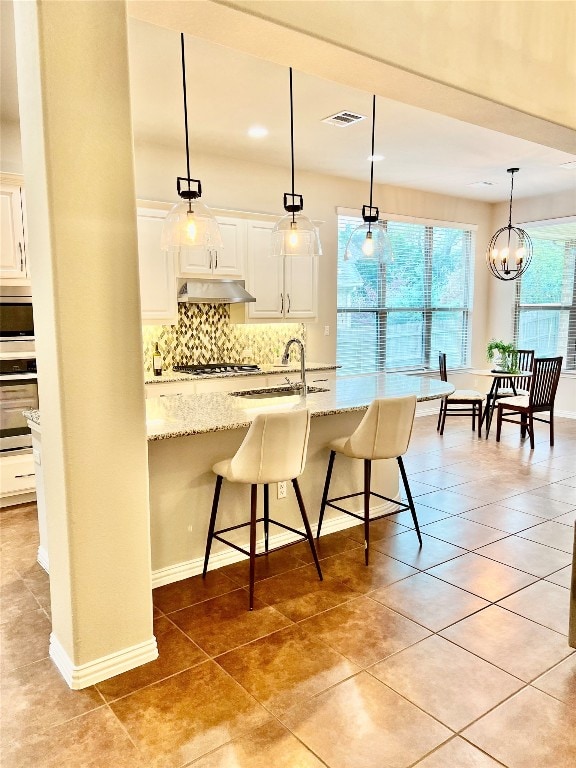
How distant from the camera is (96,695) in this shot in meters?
2.23

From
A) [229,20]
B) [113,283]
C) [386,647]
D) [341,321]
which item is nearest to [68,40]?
[229,20]

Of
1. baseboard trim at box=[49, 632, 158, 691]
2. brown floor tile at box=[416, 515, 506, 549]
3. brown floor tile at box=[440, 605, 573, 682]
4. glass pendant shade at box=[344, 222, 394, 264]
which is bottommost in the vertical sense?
brown floor tile at box=[416, 515, 506, 549]

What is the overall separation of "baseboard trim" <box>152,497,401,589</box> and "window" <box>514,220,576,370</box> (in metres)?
5.35

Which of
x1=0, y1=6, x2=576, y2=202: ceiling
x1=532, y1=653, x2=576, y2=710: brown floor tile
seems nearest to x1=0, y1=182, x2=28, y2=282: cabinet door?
x1=0, y1=6, x2=576, y2=202: ceiling

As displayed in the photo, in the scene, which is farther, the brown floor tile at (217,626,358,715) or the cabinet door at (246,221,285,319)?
the cabinet door at (246,221,285,319)

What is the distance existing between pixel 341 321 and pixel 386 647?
16.3ft

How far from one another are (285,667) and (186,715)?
1.48 ft

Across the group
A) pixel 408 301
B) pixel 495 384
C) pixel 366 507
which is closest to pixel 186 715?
pixel 366 507

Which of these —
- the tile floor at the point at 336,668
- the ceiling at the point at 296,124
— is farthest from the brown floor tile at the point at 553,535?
the ceiling at the point at 296,124

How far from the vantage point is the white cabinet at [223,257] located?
17.5ft

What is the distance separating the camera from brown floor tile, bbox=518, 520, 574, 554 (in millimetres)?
3596

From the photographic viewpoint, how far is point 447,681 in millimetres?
2279

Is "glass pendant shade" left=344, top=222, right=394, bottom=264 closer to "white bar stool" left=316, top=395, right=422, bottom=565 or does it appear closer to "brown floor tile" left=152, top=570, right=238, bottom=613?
"white bar stool" left=316, top=395, right=422, bottom=565

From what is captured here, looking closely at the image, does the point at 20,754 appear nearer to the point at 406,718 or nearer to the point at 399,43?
the point at 406,718
